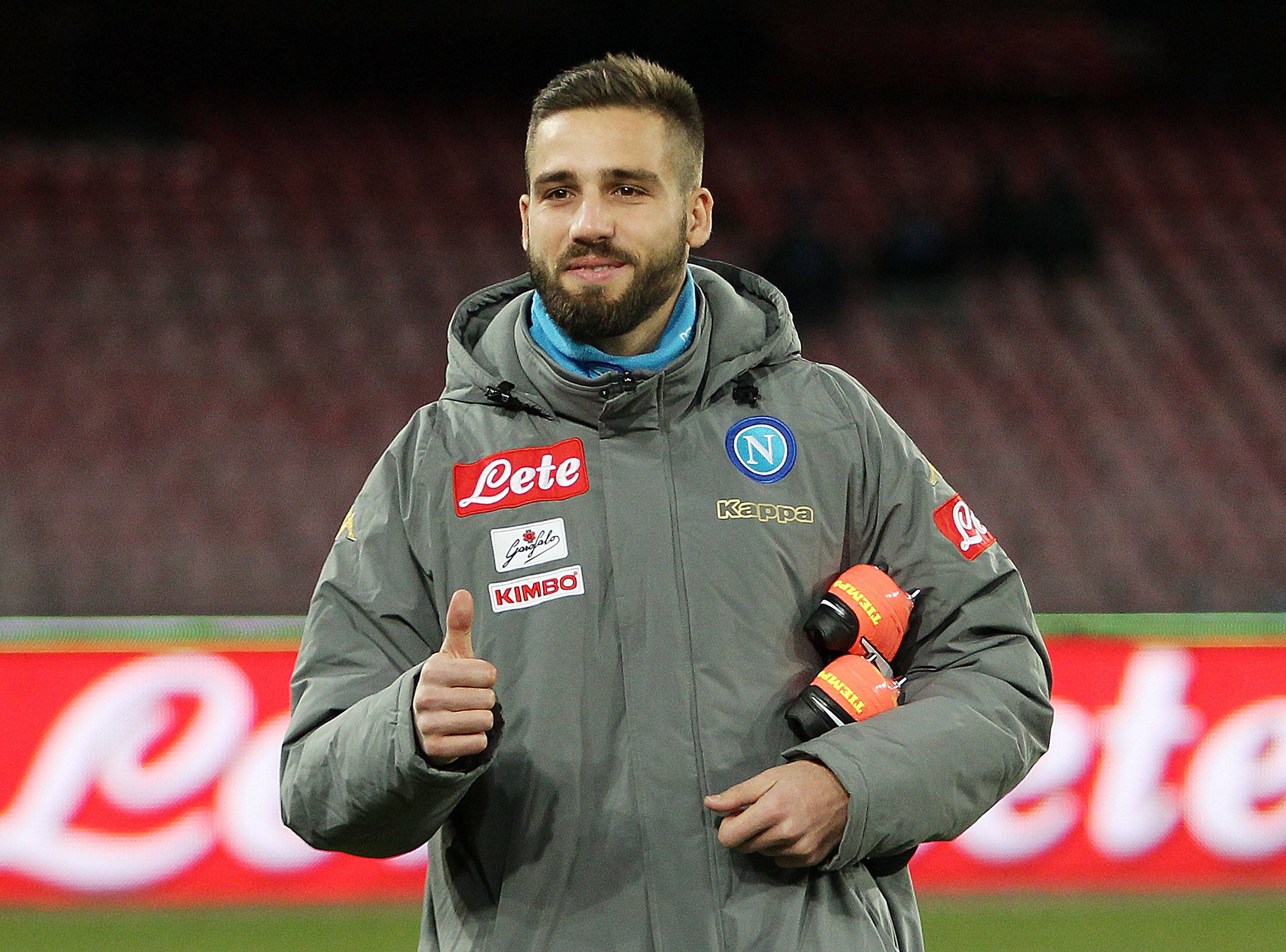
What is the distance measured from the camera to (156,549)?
6746 millimetres

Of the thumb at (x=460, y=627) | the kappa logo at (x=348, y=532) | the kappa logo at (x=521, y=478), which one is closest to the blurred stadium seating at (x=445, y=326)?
the kappa logo at (x=348, y=532)

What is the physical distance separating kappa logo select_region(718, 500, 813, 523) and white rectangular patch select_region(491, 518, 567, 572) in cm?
17

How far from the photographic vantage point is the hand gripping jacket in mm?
1485

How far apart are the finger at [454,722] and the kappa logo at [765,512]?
0.36m

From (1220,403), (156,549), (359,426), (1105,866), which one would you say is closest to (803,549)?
(1105,866)

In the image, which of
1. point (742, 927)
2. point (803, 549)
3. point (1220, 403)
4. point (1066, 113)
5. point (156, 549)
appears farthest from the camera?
point (1066, 113)

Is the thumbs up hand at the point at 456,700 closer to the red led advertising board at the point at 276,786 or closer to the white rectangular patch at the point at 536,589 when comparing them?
the white rectangular patch at the point at 536,589

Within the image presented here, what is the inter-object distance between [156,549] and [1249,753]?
4.68 meters

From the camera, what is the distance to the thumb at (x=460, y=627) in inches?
54.8

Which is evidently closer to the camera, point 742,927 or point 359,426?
point 742,927

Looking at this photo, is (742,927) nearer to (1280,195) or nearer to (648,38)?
(648,38)

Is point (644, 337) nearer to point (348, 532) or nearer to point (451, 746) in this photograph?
point (348, 532)

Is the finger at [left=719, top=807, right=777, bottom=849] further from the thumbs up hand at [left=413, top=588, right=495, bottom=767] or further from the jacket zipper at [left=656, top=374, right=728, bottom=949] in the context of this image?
the thumbs up hand at [left=413, top=588, right=495, bottom=767]

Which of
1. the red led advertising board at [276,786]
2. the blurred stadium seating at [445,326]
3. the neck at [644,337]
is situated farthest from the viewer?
the blurred stadium seating at [445,326]
